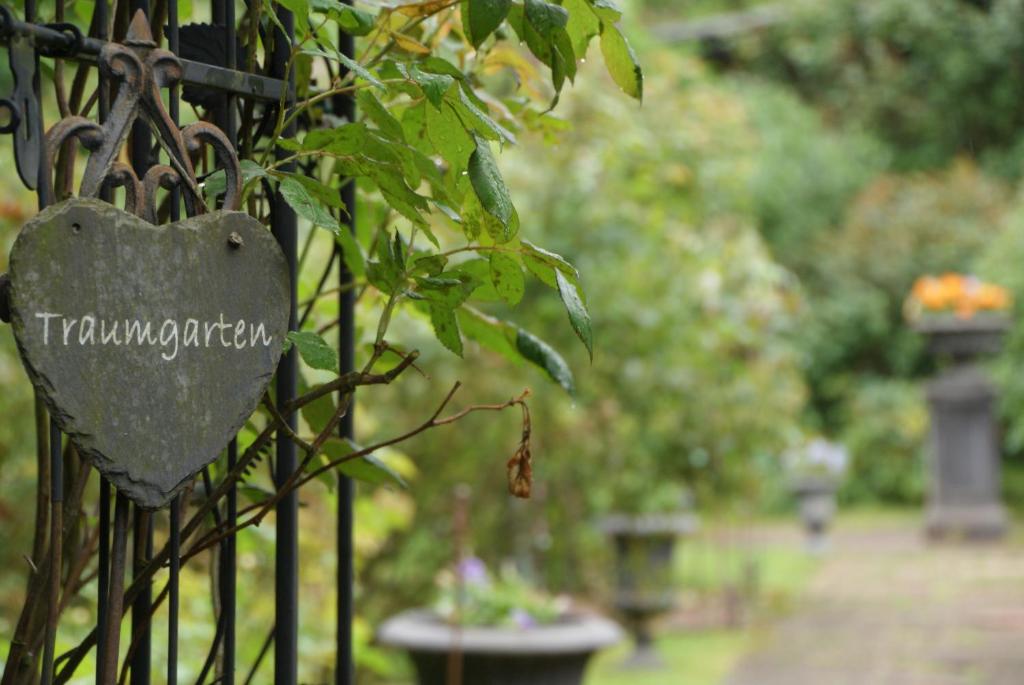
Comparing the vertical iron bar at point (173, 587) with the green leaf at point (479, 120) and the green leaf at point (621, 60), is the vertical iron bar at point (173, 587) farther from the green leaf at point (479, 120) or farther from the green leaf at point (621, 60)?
the green leaf at point (621, 60)

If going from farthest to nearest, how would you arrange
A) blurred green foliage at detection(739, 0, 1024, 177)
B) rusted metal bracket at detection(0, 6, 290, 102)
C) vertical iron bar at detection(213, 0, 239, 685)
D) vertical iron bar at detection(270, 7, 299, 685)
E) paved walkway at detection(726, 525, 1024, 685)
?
→ blurred green foliage at detection(739, 0, 1024, 177), paved walkway at detection(726, 525, 1024, 685), vertical iron bar at detection(270, 7, 299, 685), vertical iron bar at detection(213, 0, 239, 685), rusted metal bracket at detection(0, 6, 290, 102)

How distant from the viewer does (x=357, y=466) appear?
5.32ft

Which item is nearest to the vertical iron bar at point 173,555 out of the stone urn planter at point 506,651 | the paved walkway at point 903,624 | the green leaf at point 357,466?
the green leaf at point 357,466

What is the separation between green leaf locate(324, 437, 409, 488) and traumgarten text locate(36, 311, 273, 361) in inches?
14.3

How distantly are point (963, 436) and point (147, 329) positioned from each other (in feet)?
42.6

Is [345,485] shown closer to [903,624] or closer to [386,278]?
[386,278]

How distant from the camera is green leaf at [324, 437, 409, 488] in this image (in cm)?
160

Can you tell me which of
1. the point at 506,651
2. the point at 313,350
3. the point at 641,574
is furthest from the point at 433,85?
the point at 641,574

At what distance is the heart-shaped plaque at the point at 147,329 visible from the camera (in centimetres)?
110

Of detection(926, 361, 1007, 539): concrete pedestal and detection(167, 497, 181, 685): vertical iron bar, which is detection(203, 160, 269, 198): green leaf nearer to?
detection(167, 497, 181, 685): vertical iron bar

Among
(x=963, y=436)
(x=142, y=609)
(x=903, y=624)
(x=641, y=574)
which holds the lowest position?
(x=903, y=624)

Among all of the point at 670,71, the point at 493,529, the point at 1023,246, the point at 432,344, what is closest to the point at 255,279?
the point at 432,344

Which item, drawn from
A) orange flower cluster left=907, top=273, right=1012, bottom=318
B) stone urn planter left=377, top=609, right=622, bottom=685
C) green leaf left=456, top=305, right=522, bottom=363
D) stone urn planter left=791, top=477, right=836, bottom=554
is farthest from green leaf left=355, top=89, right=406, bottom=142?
orange flower cluster left=907, top=273, right=1012, bottom=318

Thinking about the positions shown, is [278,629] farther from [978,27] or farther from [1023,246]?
[978,27]
